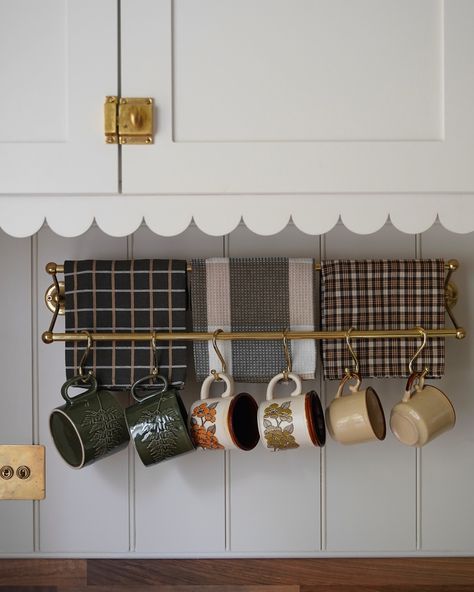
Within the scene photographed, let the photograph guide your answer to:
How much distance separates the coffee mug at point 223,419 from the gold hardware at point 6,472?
1.32ft

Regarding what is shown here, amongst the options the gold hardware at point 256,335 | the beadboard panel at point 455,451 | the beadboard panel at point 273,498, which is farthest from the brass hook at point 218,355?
the beadboard panel at point 455,451

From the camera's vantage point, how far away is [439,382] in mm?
1320

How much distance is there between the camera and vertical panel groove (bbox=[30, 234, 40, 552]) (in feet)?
4.37

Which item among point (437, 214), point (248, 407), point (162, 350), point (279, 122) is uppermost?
point (279, 122)

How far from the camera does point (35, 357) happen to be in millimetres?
1335

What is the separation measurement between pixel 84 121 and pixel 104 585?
0.87 m

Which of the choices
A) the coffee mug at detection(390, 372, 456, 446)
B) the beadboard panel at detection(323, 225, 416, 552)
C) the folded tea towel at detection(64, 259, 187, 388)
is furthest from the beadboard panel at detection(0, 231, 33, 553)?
the coffee mug at detection(390, 372, 456, 446)

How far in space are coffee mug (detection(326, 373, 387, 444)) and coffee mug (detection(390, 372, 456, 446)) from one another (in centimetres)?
3

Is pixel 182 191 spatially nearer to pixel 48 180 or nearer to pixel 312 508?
pixel 48 180

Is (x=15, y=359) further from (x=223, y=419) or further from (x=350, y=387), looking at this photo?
(x=350, y=387)

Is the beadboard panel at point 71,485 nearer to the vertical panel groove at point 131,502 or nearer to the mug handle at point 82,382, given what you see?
the vertical panel groove at point 131,502

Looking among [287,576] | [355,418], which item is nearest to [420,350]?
[355,418]

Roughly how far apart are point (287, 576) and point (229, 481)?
0.21 metres

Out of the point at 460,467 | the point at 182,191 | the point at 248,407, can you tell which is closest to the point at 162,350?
the point at 248,407
